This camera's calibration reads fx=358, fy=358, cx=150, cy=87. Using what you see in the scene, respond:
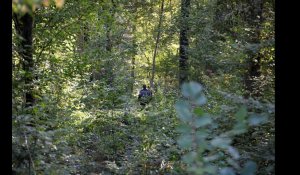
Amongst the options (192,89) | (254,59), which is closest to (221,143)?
(192,89)

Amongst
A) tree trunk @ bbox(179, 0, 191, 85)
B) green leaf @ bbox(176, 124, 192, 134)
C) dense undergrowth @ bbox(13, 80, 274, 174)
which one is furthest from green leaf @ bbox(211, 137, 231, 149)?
tree trunk @ bbox(179, 0, 191, 85)

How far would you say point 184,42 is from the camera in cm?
1831

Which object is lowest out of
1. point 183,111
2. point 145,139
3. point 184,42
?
point 145,139

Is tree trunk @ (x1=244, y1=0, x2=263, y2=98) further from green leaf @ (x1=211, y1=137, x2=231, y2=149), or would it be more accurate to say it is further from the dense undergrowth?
green leaf @ (x1=211, y1=137, x2=231, y2=149)

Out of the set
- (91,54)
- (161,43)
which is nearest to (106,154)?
(91,54)

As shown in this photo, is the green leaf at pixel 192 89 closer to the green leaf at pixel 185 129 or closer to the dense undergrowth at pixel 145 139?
the dense undergrowth at pixel 145 139

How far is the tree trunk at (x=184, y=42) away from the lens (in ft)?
57.5

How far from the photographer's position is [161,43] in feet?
64.4

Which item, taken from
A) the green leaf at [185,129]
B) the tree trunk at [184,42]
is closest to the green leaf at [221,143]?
the green leaf at [185,129]

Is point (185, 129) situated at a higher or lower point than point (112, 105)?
higher

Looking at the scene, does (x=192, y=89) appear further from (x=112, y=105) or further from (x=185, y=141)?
(x=112, y=105)

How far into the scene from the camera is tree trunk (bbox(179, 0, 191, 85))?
17539 mm
